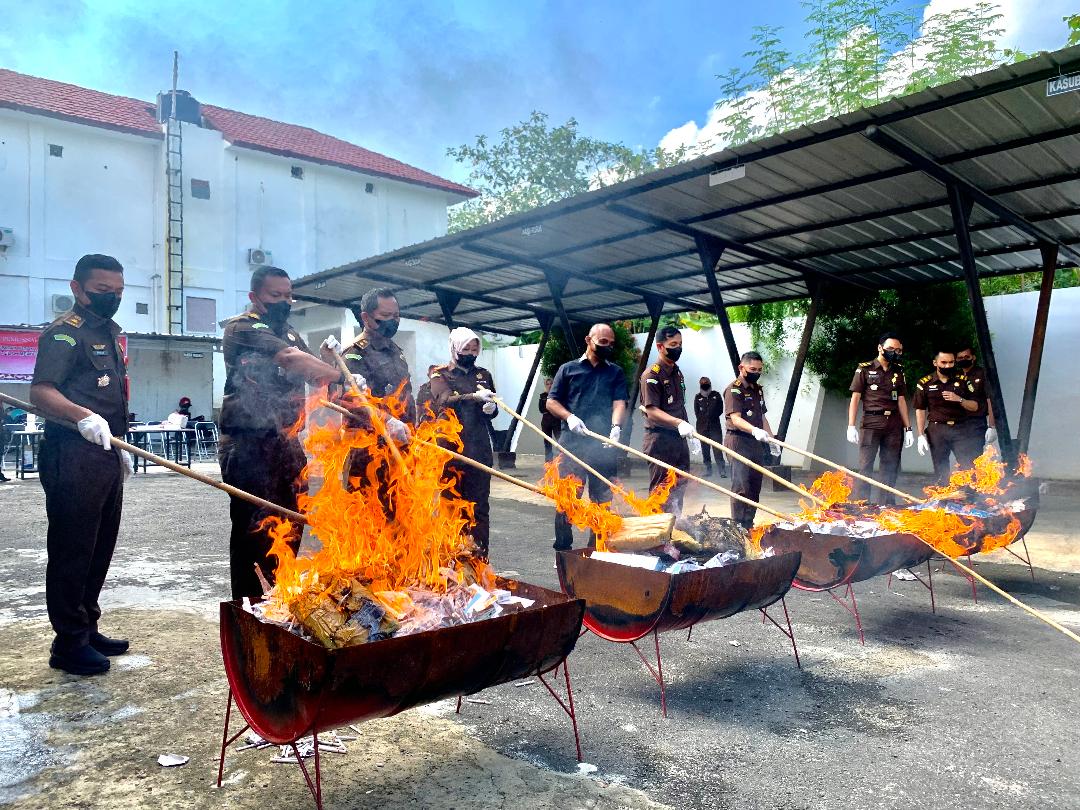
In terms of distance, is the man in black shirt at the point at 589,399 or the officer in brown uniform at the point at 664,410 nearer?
the man in black shirt at the point at 589,399

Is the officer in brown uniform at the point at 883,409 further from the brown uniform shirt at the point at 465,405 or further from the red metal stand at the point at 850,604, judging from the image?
the brown uniform shirt at the point at 465,405

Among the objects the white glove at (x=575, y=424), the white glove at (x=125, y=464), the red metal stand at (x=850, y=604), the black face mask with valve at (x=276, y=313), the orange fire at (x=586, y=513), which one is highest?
the black face mask with valve at (x=276, y=313)

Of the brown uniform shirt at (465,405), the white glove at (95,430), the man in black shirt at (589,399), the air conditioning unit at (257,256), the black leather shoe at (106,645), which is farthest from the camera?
the air conditioning unit at (257,256)

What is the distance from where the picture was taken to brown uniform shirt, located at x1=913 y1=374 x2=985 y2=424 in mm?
8633

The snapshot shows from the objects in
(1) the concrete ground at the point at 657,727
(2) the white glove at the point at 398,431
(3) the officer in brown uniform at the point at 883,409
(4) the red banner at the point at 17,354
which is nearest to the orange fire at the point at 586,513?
(1) the concrete ground at the point at 657,727

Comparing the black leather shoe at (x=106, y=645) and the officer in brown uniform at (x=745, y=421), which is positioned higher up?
the officer in brown uniform at (x=745, y=421)

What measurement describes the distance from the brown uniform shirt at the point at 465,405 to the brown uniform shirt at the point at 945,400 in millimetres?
5821

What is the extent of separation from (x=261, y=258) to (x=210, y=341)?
5.14 metres

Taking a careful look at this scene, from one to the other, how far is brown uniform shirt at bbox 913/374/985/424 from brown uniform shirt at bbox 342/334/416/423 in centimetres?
680

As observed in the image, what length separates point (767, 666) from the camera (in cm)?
401

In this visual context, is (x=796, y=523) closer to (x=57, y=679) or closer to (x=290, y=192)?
(x=57, y=679)

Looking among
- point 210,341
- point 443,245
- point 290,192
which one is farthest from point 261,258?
point 443,245

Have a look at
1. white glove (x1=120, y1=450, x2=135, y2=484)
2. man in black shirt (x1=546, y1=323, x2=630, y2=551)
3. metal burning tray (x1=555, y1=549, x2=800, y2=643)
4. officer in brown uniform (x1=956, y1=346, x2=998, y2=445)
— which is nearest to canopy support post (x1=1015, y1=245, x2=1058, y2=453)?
officer in brown uniform (x1=956, y1=346, x2=998, y2=445)

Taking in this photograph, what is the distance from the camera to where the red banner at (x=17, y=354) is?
57.4ft
